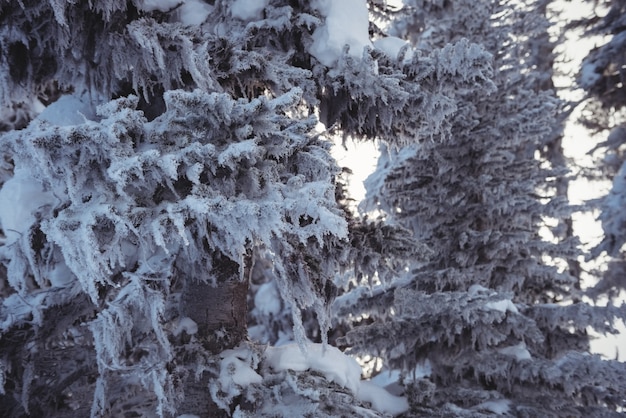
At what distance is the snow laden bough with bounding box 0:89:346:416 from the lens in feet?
8.07

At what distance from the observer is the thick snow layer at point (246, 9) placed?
3809mm

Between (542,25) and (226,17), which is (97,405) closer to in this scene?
(226,17)

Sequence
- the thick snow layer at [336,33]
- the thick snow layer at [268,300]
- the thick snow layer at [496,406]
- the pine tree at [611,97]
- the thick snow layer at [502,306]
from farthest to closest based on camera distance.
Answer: the thick snow layer at [268,300], the pine tree at [611,97], the thick snow layer at [502,306], the thick snow layer at [496,406], the thick snow layer at [336,33]

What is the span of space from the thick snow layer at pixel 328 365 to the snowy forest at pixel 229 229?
0.07 ft

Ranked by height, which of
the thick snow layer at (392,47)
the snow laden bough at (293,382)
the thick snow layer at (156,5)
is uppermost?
the thick snow layer at (392,47)

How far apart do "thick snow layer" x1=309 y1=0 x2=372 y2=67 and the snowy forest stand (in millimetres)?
17

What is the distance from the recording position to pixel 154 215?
8.56 feet

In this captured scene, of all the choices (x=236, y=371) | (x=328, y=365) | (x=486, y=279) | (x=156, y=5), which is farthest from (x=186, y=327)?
(x=486, y=279)

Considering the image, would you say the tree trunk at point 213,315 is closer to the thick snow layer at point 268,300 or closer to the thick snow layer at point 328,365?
the thick snow layer at point 328,365

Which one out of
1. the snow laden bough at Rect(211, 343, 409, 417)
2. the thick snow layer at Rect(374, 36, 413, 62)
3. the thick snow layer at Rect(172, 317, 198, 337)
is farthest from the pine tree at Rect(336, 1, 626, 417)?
the thick snow layer at Rect(172, 317, 198, 337)

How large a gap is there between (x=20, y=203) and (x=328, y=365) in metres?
2.54

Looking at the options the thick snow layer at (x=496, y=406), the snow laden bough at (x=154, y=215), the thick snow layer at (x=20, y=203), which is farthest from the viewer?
the thick snow layer at (x=496, y=406)

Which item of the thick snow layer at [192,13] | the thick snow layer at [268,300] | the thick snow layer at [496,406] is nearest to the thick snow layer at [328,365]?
the thick snow layer at [496,406]

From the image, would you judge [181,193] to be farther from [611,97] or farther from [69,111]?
[611,97]
